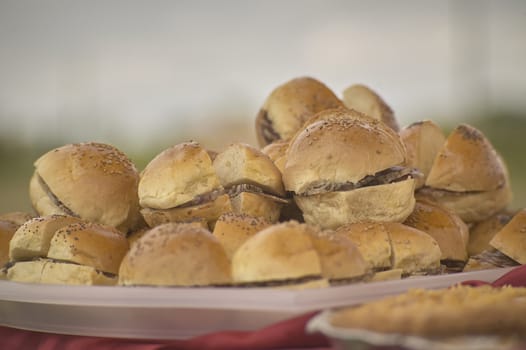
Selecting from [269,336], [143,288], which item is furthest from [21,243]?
[269,336]

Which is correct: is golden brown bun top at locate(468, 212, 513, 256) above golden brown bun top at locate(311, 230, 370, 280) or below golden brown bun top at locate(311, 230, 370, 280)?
below

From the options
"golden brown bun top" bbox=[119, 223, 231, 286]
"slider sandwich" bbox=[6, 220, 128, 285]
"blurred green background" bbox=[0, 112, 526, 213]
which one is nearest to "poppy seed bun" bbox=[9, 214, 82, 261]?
"slider sandwich" bbox=[6, 220, 128, 285]

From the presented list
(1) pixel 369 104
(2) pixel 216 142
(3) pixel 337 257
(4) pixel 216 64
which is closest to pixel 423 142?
(1) pixel 369 104

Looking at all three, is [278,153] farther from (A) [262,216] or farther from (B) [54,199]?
(B) [54,199]

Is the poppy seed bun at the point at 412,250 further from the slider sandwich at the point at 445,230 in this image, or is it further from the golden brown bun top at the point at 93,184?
the golden brown bun top at the point at 93,184

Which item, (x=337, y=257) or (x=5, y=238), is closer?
(x=337, y=257)

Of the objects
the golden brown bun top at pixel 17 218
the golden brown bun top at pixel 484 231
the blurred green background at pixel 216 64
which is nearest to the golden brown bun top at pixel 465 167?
the golden brown bun top at pixel 484 231

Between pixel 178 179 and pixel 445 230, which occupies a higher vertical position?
pixel 178 179

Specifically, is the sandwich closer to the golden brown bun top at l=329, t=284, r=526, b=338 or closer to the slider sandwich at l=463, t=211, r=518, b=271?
the golden brown bun top at l=329, t=284, r=526, b=338
